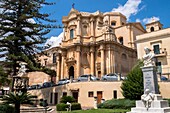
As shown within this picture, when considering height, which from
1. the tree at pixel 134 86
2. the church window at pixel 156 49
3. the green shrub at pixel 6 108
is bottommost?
the green shrub at pixel 6 108

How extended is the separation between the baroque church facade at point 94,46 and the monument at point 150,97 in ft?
75.6

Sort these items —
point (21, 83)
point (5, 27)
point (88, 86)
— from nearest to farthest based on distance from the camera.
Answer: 1. point (21, 83)
2. point (5, 27)
3. point (88, 86)

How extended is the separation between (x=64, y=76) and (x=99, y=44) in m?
10.3

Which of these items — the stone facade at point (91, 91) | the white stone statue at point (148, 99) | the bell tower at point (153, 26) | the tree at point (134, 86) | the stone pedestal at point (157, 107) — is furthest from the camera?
the bell tower at point (153, 26)

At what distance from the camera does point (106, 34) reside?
38.5 meters

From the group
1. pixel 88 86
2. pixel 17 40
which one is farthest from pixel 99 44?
pixel 17 40

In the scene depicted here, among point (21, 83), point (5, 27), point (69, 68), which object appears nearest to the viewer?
point (21, 83)

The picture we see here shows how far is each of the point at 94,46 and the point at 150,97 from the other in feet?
90.2

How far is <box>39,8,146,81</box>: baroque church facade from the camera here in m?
37.2

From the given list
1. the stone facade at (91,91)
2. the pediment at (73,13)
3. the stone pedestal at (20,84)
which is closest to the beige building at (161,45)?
the stone facade at (91,91)

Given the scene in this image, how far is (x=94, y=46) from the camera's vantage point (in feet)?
128

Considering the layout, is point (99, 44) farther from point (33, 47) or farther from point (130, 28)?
point (33, 47)

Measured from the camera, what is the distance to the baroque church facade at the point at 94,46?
37250mm

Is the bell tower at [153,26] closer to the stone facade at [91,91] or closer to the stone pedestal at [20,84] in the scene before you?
the stone facade at [91,91]
